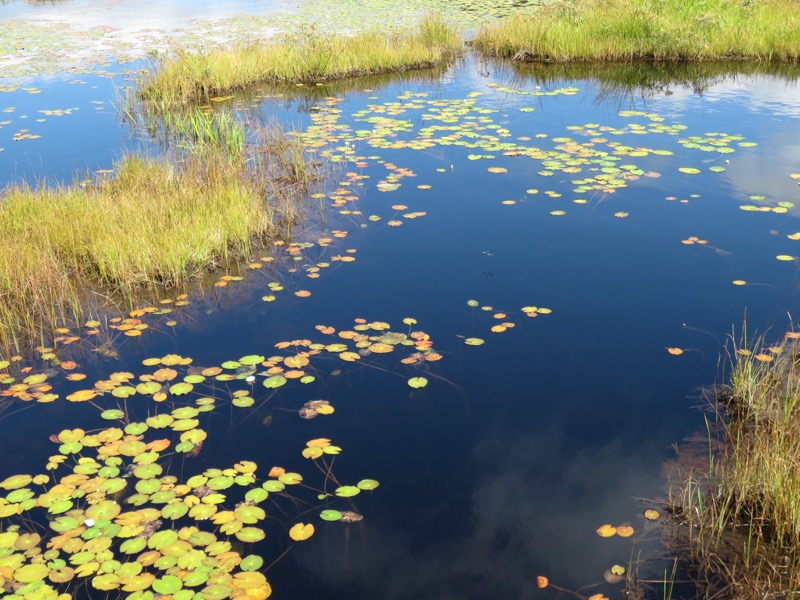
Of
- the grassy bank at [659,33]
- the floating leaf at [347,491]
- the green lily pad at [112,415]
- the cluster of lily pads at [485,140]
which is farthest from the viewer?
the grassy bank at [659,33]

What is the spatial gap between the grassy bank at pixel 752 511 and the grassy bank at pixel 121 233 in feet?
13.4

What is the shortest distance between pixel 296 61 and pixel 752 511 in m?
11.2

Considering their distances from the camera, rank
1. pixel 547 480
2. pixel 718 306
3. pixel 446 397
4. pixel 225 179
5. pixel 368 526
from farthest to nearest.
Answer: pixel 225 179
pixel 718 306
pixel 446 397
pixel 547 480
pixel 368 526

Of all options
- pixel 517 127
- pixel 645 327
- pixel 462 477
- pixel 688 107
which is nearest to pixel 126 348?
pixel 462 477

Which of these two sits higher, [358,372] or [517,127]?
[517,127]

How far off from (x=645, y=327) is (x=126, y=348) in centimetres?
358

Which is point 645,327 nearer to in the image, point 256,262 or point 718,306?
point 718,306

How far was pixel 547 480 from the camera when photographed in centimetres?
360

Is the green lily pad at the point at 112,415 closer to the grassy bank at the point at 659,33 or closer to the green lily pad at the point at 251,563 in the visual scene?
the green lily pad at the point at 251,563

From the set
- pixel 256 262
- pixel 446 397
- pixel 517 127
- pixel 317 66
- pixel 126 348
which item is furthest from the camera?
pixel 317 66

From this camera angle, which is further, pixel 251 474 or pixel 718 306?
pixel 718 306

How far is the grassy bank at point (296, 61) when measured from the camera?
36.9ft

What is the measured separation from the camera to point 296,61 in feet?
41.1

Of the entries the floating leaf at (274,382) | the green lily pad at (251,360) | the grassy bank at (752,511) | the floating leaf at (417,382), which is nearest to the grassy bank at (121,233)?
the green lily pad at (251,360)
